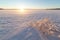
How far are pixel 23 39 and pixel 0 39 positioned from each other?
32.4 inches

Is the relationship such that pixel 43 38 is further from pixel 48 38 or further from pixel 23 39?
pixel 23 39

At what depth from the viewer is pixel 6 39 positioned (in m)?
4.88

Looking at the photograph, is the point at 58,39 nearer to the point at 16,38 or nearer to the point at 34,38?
the point at 34,38

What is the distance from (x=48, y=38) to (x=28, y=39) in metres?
0.76

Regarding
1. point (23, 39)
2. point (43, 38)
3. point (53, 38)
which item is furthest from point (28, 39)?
point (53, 38)

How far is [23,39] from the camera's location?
491 centimetres

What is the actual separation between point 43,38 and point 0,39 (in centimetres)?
157

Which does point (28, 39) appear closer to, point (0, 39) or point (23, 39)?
point (23, 39)

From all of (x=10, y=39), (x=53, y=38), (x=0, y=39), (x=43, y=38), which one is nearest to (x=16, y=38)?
(x=10, y=39)

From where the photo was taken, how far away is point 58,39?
499 centimetres

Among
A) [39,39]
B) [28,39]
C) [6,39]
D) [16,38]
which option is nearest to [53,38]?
[39,39]

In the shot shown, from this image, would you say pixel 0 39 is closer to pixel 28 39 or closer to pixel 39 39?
pixel 28 39

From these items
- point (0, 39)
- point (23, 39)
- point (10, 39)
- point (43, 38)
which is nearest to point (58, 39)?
point (43, 38)

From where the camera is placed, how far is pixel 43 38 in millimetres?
5020
